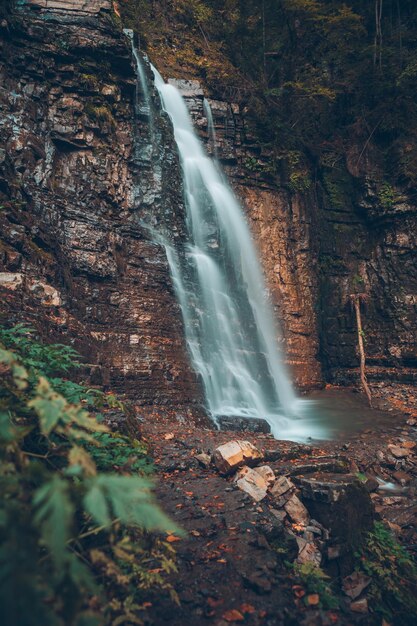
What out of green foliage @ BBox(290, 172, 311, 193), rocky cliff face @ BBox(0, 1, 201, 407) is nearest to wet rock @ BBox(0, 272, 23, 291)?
rocky cliff face @ BBox(0, 1, 201, 407)

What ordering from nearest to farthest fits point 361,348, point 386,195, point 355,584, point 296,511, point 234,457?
point 355,584 → point 296,511 → point 234,457 → point 361,348 → point 386,195

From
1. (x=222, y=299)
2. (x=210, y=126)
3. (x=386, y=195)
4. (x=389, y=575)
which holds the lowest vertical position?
(x=389, y=575)

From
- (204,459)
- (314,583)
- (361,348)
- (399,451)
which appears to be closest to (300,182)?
(361,348)

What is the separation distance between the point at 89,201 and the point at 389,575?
10871 mm

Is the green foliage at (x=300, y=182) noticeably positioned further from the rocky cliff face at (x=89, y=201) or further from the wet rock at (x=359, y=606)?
the wet rock at (x=359, y=606)

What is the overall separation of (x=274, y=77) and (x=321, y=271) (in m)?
10.1

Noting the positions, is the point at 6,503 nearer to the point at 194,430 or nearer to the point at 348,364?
the point at 194,430

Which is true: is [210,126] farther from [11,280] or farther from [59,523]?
[59,523]

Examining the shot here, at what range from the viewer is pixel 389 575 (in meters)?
4.27

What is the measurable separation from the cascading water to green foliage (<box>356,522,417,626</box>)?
→ 4.87 meters

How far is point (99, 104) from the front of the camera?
12125 mm

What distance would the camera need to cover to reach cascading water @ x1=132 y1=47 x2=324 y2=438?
10.7 metres

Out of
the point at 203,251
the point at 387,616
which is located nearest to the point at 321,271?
the point at 203,251

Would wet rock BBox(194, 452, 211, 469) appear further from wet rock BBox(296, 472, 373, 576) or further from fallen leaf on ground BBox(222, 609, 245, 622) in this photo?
fallen leaf on ground BBox(222, 609, 245, 622)
